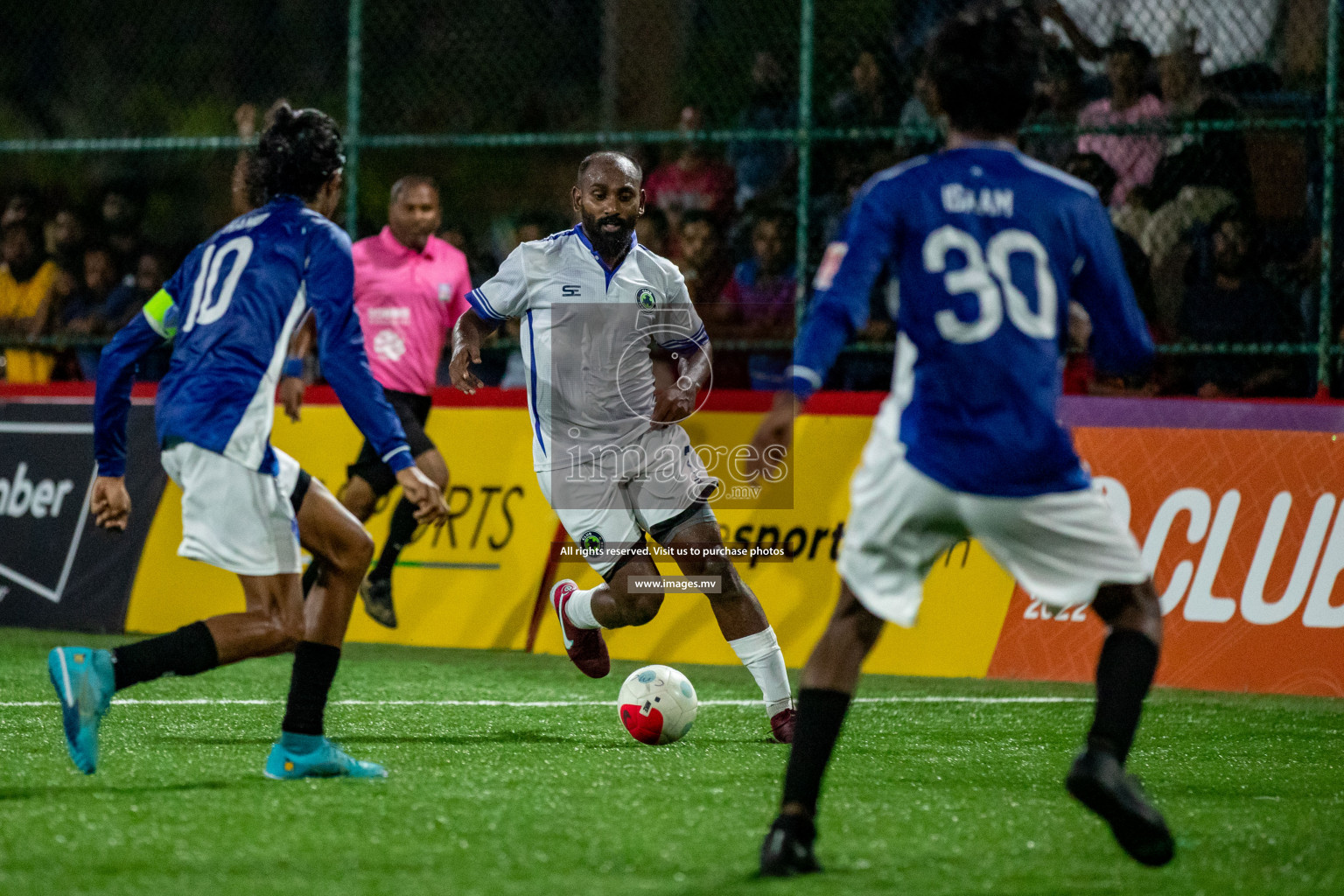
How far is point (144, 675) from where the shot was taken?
210 inches

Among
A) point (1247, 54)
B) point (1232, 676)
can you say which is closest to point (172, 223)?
point (1247, 54)

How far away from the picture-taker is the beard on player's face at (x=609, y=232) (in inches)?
274

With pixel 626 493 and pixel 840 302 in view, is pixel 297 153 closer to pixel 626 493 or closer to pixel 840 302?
pixel 626 493

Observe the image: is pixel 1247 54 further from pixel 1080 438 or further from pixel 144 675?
pixel 144 675

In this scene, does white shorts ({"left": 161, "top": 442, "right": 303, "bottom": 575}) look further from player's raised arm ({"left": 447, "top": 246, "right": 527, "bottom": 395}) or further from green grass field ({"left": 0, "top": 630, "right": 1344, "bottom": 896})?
player's raised arm ({"left": 447, "top": 246, "right": 527, "bottom": 395})

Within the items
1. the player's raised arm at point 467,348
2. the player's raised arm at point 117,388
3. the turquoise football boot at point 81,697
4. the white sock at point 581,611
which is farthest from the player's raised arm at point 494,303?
the turquoise football boot at point 81,697

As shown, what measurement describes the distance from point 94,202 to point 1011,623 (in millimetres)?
8521

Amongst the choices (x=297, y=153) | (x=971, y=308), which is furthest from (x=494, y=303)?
(x=971, y=308)

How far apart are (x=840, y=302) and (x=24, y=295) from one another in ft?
33.2

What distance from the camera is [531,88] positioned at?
1708 centimetres

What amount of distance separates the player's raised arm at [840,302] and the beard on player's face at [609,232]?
9.05 ft

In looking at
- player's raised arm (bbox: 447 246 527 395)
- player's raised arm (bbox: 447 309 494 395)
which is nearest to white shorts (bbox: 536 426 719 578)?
player's raised arm (bbox: 447 309 494 395)

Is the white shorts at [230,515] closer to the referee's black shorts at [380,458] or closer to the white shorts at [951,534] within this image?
the white shorts at [951,534]

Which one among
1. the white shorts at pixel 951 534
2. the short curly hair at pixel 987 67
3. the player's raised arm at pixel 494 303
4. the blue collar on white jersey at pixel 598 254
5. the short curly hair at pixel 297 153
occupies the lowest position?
the white shorts at pixel 951 534
